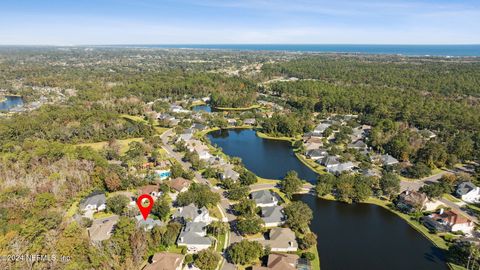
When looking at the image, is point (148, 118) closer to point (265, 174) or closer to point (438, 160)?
point (265, 174)

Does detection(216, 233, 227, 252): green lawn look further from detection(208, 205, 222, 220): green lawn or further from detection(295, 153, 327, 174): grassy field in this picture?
detection(295, 153, 327, 174): grassy field

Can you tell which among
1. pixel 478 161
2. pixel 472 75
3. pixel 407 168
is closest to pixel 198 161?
pixel 407 168

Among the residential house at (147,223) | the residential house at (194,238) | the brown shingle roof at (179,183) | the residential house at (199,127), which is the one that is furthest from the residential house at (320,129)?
the residential house at (147,223)

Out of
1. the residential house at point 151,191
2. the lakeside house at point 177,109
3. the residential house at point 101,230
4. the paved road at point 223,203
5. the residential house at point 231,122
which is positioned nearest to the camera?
the paved road at point 223,203

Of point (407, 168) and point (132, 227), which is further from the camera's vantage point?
point (407, 168)

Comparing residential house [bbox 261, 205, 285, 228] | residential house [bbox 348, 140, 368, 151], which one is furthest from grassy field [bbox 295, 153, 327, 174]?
residential house [bbox 261, 205, 285, 228]

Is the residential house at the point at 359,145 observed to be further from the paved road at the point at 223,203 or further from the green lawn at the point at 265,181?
the paved road at the point at 223,203

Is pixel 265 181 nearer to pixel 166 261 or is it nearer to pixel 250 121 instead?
pixel 166 261
